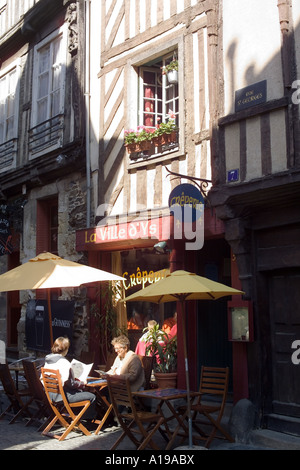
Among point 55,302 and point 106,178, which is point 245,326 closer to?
point 106,178

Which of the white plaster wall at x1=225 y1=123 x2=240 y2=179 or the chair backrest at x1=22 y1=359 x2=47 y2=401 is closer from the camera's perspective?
the white plaster wall at x1=225 y1=123 x2=240 y2=179

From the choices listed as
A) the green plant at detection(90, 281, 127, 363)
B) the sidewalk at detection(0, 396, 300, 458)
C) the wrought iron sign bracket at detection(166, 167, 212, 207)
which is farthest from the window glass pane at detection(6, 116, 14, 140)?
the sidewalk at detection(0, 396, 300, 458)

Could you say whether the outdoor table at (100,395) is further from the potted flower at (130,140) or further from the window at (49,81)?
the window at (49,81)

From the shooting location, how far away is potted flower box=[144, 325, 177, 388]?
24.2 ft

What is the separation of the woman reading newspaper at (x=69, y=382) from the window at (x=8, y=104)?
6.61 m

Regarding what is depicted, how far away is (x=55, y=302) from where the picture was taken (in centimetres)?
972

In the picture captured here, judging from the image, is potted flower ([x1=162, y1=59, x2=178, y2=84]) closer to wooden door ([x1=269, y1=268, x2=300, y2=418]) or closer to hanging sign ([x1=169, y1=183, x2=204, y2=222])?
hanging sign ([x1=169, y1=183, x2=204, y2=222])

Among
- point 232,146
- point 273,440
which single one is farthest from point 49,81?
point 273,440

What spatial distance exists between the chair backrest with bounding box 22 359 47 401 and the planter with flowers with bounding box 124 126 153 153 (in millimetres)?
3500

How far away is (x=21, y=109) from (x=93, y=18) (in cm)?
282

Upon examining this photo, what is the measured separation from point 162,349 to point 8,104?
24.2 ft

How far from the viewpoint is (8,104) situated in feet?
40.5

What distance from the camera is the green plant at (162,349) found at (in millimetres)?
7531

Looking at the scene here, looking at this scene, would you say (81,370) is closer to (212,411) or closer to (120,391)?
(120,391)
